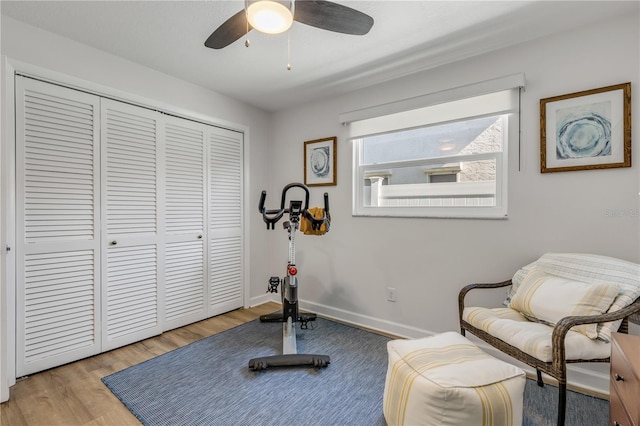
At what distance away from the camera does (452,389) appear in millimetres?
1291

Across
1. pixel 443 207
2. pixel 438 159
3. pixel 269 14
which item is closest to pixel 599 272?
pixel 443 207

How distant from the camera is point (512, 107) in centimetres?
219

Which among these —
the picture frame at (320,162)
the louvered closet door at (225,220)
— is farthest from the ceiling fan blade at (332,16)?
the louvered closet door at (225,220)

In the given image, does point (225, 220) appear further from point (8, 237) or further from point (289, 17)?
point (289, 17)

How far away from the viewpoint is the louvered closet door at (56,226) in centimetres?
202

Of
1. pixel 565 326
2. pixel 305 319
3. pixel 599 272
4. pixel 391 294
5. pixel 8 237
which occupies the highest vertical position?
pixel 8 237

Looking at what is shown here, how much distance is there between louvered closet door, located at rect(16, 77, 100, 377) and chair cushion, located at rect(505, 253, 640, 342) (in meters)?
3.14

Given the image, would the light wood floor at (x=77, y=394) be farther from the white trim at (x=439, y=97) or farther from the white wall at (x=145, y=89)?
the white trim at (x=439, y=97)

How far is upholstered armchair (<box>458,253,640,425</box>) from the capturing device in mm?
1459

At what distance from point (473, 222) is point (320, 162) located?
166 centimetres

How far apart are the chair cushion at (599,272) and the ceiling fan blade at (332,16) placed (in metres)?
1.83

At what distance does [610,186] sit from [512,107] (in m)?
0.80

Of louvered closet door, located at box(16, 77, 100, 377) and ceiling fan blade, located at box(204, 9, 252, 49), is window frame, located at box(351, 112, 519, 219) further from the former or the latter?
louvered closet door, located at box(16, 77, 100, 377)

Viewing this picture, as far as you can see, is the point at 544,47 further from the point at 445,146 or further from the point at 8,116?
the point at 8,116
